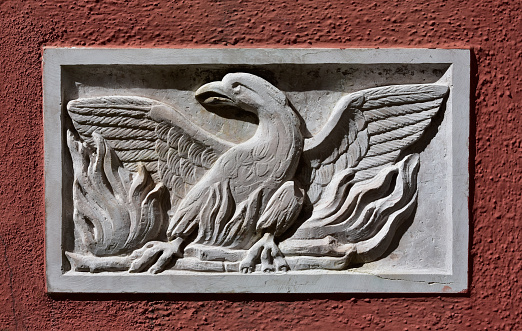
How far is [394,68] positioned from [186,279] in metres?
1.34

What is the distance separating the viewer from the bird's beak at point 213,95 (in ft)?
7.47

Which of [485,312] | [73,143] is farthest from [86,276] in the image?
[485,312]

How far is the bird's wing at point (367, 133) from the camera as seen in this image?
230 cm

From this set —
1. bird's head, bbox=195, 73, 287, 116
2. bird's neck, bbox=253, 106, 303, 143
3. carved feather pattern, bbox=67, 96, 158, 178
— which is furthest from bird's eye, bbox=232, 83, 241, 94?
carved feather pattern, bbox=67, 96, 158, 178

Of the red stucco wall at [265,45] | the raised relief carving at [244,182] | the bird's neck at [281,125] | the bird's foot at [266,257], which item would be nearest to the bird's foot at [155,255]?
the raised relief carving at [244,182]

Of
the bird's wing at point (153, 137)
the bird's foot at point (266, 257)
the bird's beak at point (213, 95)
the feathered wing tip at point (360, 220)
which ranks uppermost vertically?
the bird's beak at point (213, 95)

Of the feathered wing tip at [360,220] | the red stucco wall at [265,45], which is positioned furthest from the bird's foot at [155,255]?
the feathered wing tip at [360,220]

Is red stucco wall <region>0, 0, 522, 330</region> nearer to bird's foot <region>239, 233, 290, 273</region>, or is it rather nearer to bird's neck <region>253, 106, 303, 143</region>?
bird's foot <region>239, 233, 290, 273</region>

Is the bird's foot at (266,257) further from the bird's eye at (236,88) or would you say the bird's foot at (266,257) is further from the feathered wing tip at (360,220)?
the bird's eye at (236,88)

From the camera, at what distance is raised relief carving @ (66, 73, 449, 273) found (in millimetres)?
2277

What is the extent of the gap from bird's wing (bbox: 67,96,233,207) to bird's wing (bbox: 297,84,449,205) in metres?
0.42

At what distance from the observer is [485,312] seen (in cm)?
233

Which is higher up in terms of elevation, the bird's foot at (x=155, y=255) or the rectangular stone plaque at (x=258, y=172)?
the rectangular stone plaque at (x=258, y=172)

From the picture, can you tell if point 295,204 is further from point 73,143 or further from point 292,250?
point 73,143
